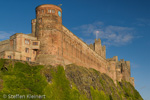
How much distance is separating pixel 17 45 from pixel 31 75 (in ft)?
34.2

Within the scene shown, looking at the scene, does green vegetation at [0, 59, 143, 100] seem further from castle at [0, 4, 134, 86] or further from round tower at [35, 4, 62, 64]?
castle at [0, 4, 134, 86]

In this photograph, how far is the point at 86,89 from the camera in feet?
210

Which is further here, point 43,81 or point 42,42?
point 42,42

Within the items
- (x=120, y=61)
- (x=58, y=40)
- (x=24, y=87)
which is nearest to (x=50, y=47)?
(x=58, y=40)

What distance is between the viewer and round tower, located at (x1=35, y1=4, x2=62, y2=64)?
55.2 meters

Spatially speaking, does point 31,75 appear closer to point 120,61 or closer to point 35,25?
point 35,25

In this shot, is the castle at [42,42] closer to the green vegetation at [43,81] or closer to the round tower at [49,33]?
the round tower at [49,33]

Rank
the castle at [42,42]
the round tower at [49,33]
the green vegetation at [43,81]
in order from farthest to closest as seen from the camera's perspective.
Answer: the round tower at [49,33], the castle at [42,42], the green vegetation at [43,81]

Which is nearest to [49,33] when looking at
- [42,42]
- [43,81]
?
[42,42]

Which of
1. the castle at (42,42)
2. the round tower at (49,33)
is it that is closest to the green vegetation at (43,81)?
the round tower at (49,33)

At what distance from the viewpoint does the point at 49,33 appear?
56812mm

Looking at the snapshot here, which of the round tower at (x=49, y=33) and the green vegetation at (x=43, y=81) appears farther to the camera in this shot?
the round tower at (x=49, y=33)

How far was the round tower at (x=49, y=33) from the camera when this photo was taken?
55.2 metres

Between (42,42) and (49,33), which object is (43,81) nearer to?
(42,42)
